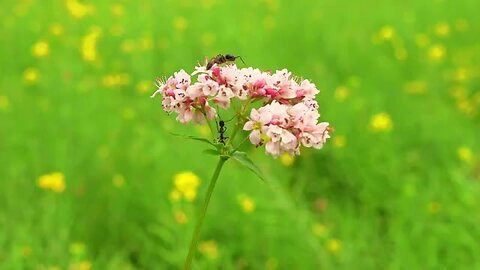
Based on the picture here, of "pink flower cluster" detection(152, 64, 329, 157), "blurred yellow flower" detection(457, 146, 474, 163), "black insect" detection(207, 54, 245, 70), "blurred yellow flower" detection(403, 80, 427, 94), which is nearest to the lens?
"pink flower cluster" detection(152, 64, 329, 157)

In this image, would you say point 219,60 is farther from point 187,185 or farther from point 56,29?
point 56,29

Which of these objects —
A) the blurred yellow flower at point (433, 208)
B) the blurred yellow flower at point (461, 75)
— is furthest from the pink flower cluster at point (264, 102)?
the blurred yellow flower at point (461, 75)

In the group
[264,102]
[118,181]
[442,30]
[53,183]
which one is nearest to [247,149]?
[118,181]

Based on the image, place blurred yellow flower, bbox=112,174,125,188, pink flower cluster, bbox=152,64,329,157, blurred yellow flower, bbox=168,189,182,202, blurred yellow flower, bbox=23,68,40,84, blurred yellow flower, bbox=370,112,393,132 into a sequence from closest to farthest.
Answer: pink flower cluster, bbox=152,64,329,157, blurred yellow flower, bbox=168,189,182,202, blurred yellow flower, bbox=112,174,125,188, blurred yellow flower, bbox=370,112,393,132, blurred yellow flower, bbox=23,68,40,84

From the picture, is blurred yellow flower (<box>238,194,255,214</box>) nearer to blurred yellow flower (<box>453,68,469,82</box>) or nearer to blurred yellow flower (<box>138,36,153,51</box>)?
blurred yellow flower (<box>138,36,153,51</box>)

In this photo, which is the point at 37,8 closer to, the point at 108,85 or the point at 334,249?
the point at 108,85

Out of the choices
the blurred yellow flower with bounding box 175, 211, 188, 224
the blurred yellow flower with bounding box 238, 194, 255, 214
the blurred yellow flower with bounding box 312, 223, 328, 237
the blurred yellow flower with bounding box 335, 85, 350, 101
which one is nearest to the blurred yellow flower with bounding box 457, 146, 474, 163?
the blurred yellow flower with bounding box 335, 85, 350, 101
